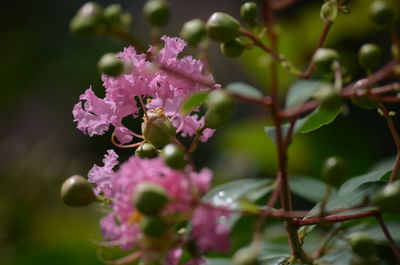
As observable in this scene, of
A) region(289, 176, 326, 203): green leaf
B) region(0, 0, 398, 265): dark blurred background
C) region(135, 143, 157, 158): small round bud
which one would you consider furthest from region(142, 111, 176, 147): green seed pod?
region(0, 0, 398, 265): dark blurred background

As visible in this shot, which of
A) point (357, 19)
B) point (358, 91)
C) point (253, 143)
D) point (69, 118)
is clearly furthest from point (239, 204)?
point (69, 118)

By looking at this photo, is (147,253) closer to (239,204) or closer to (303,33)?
(239,204)

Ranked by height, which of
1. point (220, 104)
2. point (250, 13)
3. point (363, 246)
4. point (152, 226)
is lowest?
point (363, 246)

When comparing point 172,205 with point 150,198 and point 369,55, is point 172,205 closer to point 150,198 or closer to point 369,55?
point 150,198

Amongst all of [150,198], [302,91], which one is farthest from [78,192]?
[302,91]

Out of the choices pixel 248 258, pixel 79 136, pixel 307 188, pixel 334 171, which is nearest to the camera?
pixel 248 258

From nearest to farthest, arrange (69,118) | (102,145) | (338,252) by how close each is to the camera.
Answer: (338,252)
(102,145)
(69,118)

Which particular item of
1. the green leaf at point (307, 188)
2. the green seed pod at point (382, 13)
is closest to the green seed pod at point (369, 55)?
the green seed pod at point (382, 13)
